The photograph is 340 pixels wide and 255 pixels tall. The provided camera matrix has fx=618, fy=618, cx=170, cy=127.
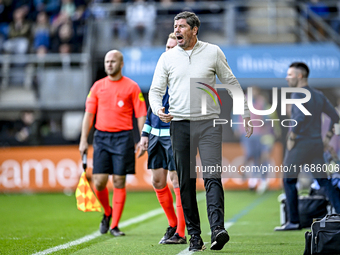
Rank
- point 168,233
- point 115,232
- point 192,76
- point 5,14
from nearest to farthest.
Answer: point 192,76, point 168,233, point 115,232, point 5,14

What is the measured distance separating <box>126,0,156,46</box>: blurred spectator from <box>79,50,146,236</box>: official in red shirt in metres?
9.78

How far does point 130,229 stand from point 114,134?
1418 mm

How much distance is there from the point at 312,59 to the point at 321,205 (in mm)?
8203

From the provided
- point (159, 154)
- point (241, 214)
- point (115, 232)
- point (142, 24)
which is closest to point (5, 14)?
point (142, 24)

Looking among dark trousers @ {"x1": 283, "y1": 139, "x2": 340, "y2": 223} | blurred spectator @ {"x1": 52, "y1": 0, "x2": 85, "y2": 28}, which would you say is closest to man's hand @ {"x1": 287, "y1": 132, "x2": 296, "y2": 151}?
dark trousers @ {"x1": 283, "y1": 139, "x2": 340, "y2": 223}

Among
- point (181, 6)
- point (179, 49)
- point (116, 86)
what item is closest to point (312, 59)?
point (181, 6)

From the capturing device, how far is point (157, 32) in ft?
57.2

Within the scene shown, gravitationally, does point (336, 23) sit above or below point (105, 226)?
above

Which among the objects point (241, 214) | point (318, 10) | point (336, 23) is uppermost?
point (318, 10)

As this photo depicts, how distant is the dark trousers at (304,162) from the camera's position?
7.79 meters

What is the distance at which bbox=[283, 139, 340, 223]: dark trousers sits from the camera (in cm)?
779

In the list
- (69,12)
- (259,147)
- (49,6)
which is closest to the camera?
(259,147)

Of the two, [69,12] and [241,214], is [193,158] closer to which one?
[241,214]

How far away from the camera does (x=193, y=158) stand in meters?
5.80
